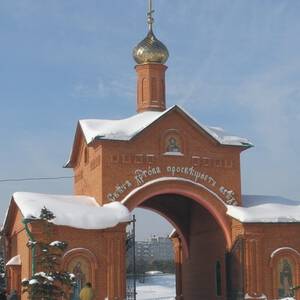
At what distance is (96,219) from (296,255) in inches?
254

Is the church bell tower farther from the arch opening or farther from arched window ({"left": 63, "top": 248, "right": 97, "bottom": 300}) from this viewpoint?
arched window ({"left": 63, "top": 248, "right": 97, "bottom": 300})

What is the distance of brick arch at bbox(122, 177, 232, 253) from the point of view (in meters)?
22.1

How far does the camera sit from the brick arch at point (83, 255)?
2017cm

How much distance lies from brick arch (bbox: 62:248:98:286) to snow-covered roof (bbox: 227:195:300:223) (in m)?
4.73

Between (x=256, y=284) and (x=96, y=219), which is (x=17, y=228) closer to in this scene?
(x=96, y=219)

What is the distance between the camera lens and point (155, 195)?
911 inches

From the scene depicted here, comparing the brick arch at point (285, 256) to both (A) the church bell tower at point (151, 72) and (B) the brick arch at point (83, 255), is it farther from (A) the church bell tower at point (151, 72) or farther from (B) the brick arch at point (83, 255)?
(A) the church bell tower at point (151, 72)

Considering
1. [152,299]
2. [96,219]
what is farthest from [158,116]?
[152,299]

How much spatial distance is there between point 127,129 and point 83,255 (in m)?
4.52

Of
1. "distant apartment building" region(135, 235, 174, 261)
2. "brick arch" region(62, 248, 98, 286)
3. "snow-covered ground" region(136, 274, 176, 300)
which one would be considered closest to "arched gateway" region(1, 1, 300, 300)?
"brick arch" region(62, 248, 98, 286)

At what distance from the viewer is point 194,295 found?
26547 millimetres

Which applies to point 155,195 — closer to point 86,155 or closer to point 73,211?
point 86,155

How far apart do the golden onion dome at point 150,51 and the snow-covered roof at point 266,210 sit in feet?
18.9

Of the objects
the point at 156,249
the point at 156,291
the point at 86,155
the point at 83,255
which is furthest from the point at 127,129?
the point at 156,249
